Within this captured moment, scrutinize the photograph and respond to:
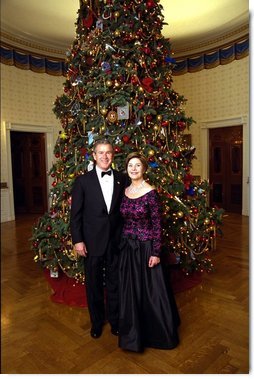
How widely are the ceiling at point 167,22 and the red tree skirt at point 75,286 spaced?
16.3 feet

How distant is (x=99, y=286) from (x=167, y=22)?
5.89 metres

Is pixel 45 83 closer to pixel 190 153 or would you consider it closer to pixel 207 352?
pixel 190 153

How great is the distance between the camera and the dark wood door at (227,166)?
23.4ft

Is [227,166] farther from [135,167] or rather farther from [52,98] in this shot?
[135,167]


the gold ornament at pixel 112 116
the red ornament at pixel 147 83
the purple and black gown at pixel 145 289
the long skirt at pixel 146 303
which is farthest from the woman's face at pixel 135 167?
the red ornament at pixel 147 83

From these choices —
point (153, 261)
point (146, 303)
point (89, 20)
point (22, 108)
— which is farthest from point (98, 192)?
point (22, 108)

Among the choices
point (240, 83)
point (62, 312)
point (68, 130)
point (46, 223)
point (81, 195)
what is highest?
point (240, 83)

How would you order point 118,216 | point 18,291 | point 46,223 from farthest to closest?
point 46,223, point 18,291, point 118,216

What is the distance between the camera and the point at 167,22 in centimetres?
615

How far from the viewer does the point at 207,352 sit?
211 centimetres

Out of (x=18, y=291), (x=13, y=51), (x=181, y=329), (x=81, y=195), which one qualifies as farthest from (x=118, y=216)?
(x=13, y=51)

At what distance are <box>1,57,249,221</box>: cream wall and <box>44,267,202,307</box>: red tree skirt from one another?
392 cm

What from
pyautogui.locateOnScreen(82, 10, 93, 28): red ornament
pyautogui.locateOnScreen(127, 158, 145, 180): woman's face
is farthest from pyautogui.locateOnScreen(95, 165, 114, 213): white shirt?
pyautogui.locateOnScreen(82, 10, 93, 28): red ornament

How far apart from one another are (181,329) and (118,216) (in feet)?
3.63
